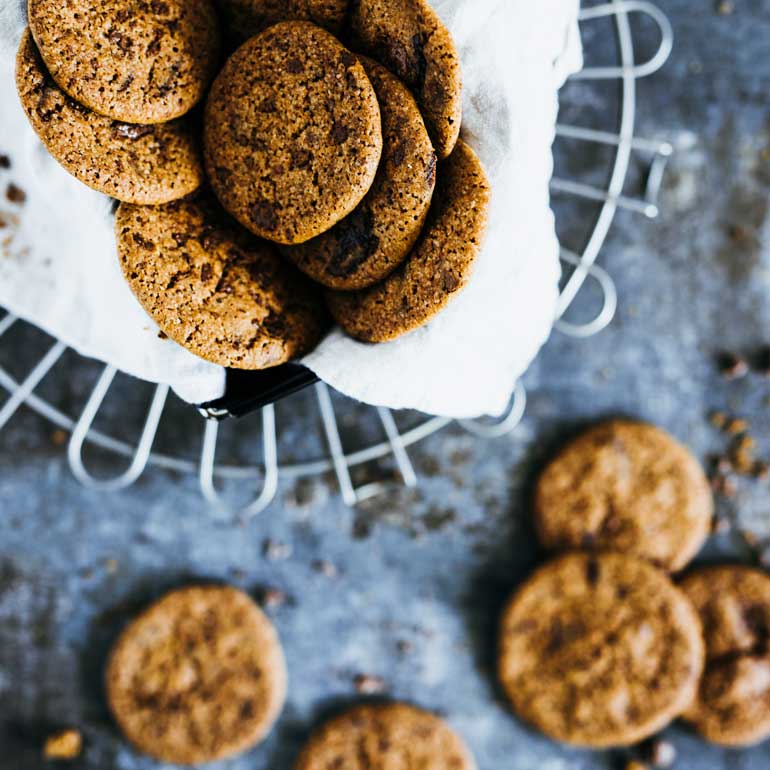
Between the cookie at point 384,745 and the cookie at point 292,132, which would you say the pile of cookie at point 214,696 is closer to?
the cookie at point 384,745

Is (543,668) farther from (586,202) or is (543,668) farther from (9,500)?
(9,500)

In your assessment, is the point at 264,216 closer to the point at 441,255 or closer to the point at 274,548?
the point at 441,255

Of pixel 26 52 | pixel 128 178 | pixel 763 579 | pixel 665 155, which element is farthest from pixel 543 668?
pixel 26 52

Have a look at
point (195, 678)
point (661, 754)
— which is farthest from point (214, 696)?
point (661, 754)

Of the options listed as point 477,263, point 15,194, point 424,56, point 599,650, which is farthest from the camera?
point 599,650

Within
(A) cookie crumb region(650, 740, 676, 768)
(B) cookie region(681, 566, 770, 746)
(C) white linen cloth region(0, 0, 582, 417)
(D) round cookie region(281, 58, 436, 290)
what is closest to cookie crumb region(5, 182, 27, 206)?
(C) white linen cloth region(0, 0, 582, 417)

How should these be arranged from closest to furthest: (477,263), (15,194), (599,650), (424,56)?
(424,56), (477,263), (15,194), (599,650)
